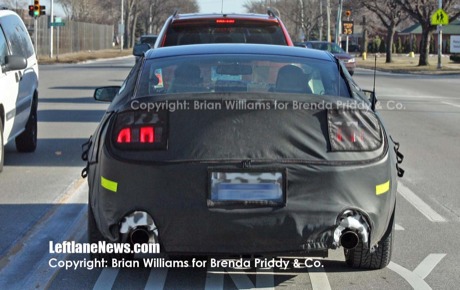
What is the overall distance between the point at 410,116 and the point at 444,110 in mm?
2332

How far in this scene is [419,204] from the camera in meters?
8.70

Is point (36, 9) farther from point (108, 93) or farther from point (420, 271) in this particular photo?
point (420, 271)

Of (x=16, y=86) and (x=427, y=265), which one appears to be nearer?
(x=427, y=265)

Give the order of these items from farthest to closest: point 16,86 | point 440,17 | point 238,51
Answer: point 440,17
point 16,86
point 238,51

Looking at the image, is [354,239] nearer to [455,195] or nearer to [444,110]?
[455,195]

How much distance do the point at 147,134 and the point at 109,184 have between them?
40 centimetres

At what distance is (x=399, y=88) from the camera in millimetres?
30938

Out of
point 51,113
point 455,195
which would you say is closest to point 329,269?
point 455,195

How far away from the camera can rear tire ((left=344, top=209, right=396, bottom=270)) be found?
5.92 m

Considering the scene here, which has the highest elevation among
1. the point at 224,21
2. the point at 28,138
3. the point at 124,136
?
the point at 224,21

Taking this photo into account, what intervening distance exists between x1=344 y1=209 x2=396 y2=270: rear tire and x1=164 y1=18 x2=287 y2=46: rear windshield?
5.12 m

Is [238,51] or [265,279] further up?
[238,51]

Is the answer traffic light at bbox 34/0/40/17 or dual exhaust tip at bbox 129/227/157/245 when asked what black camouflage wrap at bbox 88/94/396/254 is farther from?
traffic light at bbox 34/0/40/17

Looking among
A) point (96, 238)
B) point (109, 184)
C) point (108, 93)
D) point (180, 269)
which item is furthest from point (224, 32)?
point (109, 184)
